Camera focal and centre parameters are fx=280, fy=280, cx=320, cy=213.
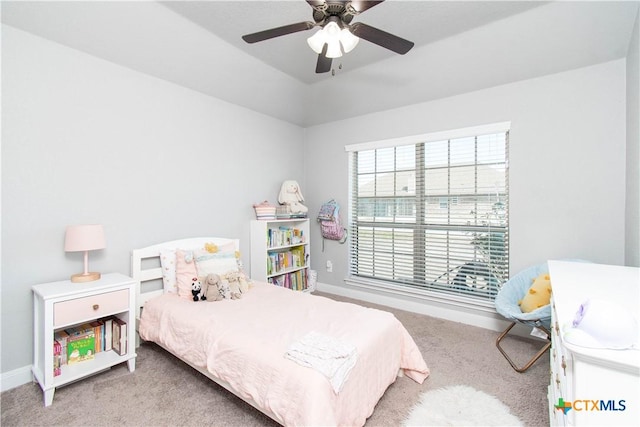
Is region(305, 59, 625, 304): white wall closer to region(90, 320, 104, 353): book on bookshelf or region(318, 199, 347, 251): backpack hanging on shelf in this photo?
region(318, 199, 347, 251): backpack hanging on shelf

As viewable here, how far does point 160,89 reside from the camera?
108 inches

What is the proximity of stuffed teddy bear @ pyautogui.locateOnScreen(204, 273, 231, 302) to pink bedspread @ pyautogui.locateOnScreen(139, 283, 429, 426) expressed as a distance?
0.09m

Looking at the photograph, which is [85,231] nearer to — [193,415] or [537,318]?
[193,415]

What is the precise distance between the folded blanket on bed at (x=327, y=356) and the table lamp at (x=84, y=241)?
1.68m

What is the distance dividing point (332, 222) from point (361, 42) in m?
2.25

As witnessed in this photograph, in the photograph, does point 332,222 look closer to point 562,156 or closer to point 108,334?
point 562,156

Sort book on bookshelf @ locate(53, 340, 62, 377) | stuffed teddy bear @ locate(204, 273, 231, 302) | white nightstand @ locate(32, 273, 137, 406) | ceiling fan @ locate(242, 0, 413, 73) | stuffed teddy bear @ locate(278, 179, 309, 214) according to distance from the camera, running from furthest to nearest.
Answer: stuffed teddy bear @ locate(278, 179, 309, 214) < stuffed teddy bear @ locate(204, 273, 231, 302) < book on bookshelf @ locate(53, 340, 62, 377) < white nightstand @ locate(32, 273, 137, 406) < ceiling fan @ locate(242, 0, 413, 73)

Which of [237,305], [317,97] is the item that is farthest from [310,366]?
[317,97]

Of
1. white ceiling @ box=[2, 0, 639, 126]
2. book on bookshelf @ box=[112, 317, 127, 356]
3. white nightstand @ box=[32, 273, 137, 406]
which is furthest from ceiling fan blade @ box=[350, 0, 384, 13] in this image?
book on bookshelf @ box=[112, 317, 127, 356]

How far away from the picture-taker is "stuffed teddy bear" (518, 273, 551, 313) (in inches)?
86.5

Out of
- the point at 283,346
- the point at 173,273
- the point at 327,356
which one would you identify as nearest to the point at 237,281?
the point at 173,273

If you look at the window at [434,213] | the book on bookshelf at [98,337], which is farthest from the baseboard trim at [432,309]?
the book on bookshelf at [98,337]

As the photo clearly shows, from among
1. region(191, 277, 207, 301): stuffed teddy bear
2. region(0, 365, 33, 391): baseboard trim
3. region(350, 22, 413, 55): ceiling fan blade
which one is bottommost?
region(0, 365, 33, 391): baseboard trim

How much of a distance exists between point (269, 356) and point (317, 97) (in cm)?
313
